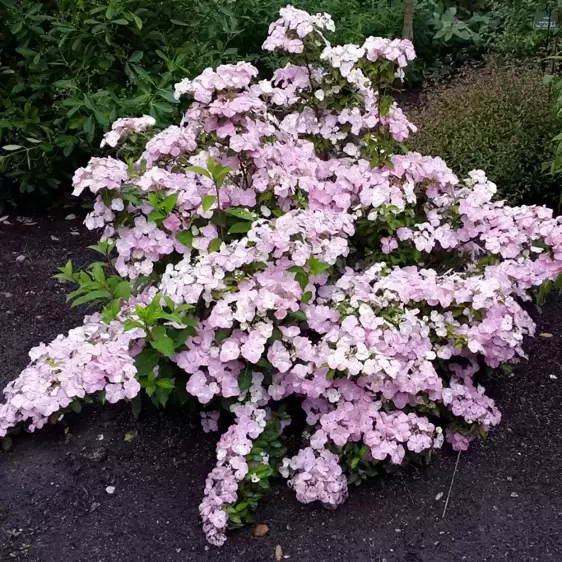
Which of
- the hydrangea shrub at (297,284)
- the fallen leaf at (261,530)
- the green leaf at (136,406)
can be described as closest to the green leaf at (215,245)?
the hydrangea shrub at (297,284)

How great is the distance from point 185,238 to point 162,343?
1.40 feet

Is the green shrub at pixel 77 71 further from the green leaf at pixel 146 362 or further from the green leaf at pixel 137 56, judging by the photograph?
the green leaf at pixel 146 362

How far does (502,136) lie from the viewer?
3.89 m

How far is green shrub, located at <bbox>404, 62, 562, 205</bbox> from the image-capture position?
3.75 m

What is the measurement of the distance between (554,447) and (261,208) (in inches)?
50.7

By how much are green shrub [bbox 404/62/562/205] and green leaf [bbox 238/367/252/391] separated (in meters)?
1.96

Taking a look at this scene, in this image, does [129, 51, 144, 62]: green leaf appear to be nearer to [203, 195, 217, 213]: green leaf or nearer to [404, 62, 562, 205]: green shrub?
[404, 62, 562, 205]: green shrub

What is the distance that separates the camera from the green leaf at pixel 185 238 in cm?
240

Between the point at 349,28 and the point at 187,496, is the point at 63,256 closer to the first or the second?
the point at 187,496

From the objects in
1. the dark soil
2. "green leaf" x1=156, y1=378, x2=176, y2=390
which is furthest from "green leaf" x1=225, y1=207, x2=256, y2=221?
the dark soil

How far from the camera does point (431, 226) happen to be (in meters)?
2.63

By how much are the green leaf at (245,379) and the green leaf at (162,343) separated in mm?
236

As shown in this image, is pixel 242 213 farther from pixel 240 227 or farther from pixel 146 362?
pixel 146 362

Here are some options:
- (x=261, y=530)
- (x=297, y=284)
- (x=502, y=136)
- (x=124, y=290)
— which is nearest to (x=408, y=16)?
(x=502, y=136)
